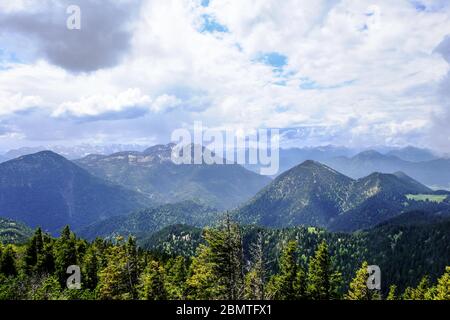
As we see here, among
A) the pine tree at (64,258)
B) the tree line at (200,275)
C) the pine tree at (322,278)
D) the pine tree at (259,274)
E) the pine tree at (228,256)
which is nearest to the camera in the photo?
the pine tree at (259,274)

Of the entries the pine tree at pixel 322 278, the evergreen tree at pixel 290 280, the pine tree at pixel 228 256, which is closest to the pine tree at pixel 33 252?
the evergreen tree at pixel 290 280

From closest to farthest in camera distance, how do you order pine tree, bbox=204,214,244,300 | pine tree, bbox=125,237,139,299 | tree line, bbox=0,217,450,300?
pine tree, bbox=204,214,244,300 → tree line, bbox=0,217,450,300 → pine tree, bbox=125,237,139,299

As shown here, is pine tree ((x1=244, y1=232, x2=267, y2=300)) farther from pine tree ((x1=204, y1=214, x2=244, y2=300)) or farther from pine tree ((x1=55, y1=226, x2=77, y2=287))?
pine tree ((x1=55, y1=226, x2=77, y2=287))

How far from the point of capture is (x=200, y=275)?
47031 mm

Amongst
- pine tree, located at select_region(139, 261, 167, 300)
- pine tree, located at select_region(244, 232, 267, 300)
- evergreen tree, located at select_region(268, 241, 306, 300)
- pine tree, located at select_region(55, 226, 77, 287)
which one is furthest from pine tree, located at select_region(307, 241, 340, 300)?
pine tree, located at select_region(55, 226, 77, 287)

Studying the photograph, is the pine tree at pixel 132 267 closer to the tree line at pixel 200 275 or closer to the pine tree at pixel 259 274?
the tree line at pixel 200 275

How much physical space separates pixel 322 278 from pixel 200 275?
21.9m

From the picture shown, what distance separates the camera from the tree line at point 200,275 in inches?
1572

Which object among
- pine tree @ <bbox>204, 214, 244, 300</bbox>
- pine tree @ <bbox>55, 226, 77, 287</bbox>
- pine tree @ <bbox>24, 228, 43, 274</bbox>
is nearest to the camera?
pine tree @ <bbox>204, 214, 244, 300</bbox>

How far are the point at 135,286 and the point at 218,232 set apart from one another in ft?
90.2

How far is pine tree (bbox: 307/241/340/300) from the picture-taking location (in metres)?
57.3

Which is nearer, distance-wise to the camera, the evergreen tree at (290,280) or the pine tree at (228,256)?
the pine tree at (228,256)
